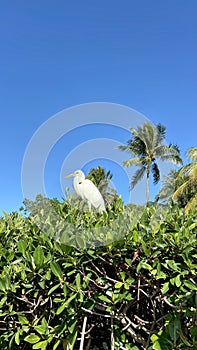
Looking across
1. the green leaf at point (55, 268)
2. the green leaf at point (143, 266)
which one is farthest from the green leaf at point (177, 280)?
the green leaf at point (55, 268)

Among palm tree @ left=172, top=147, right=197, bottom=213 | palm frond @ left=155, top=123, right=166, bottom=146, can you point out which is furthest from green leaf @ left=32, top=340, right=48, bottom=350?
palm frond @ left=155, top=123, right=166, bottom=146

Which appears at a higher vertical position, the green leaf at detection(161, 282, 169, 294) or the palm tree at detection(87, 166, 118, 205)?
the palm tree at detection(87, 166, 118, 205)

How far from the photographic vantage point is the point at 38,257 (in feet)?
6.54

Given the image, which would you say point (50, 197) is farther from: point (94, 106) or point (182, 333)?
point (182, 333)

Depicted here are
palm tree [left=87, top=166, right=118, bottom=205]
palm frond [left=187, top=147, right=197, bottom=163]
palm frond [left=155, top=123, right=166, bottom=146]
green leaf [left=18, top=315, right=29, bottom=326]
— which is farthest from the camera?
palm frond [left=155, top=123, right=166, bottom=146]

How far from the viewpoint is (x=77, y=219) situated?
2.34 meters

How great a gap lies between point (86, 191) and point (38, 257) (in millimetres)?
1401

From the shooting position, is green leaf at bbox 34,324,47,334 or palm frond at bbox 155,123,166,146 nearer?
green leaf at bbox 34,324,47,334

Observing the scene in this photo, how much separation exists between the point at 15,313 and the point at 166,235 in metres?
1.03

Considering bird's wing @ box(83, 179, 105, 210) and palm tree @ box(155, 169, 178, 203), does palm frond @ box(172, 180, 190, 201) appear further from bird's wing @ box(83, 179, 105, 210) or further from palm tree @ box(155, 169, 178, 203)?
bird's wing @ box(83, 179, 105, 210)

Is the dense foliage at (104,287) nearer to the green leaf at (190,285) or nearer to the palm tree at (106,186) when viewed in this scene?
the green leaf at (190,285)

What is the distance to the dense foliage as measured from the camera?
6.30 ft

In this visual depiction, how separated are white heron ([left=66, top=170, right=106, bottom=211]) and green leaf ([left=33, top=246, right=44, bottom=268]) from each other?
1097 millimetres

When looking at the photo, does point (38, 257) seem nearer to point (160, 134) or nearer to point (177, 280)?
point (177, 280)
